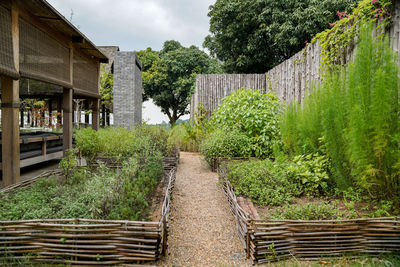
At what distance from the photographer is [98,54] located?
21.6 feet

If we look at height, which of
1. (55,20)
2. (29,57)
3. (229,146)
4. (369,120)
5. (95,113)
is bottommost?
(229,146)

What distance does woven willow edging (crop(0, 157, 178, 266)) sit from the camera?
5.78 feet

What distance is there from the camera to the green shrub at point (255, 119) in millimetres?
5065

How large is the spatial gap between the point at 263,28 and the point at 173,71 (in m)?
9.45

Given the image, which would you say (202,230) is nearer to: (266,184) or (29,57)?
(266,184)

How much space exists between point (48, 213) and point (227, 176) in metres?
2.21

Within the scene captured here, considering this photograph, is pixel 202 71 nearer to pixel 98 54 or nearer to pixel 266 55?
pixel 266 55

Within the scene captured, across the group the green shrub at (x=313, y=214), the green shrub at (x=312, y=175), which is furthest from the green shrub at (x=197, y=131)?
the green shrub at (x=313, y=214)

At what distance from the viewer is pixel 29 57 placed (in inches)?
142

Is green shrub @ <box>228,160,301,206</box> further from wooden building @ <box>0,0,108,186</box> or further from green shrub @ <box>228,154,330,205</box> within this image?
wooden building @ <box>0,0,108,186</box>

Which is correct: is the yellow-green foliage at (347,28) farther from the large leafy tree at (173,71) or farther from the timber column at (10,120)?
the large leafy tree at (173,71)

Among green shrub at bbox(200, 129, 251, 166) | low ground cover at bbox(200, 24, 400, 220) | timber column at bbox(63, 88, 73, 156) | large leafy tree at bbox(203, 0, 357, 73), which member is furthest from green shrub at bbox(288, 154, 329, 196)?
large leafy tree at bbox(203, 0, 357, 73)

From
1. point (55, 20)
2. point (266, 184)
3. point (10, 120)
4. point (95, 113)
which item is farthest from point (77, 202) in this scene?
point (95, 113)

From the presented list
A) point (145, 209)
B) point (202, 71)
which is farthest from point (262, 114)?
point (202, 71)
